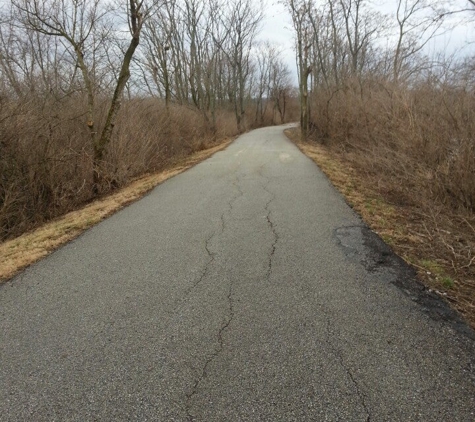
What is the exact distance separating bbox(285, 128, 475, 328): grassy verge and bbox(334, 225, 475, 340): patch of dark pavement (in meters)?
0.08

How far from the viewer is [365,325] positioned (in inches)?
102

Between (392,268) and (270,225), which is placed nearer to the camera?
(392,268)

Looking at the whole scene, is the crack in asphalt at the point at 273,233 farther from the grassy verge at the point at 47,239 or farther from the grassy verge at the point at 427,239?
the grassy verge at the point at 47,239

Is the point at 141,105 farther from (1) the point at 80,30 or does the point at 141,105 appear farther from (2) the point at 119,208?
(2) the point at 119,208

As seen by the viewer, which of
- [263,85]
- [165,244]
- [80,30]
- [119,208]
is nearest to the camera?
[165,244]

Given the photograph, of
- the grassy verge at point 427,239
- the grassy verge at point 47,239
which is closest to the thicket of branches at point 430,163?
the grassy verge at point 427,239

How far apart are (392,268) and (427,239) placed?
4.02ft

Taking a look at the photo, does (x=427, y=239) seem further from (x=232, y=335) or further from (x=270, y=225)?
(x=232, y=335)

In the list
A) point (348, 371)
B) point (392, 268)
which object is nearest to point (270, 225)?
point (392, 268)

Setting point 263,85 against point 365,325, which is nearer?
point 365,325

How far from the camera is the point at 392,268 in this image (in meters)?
3.56

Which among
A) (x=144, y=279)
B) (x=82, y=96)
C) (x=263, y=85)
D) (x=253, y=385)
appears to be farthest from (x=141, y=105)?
(x=263, y=85)

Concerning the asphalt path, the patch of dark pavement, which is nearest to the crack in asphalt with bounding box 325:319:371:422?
the asphalt path

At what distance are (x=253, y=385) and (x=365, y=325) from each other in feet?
3.81
